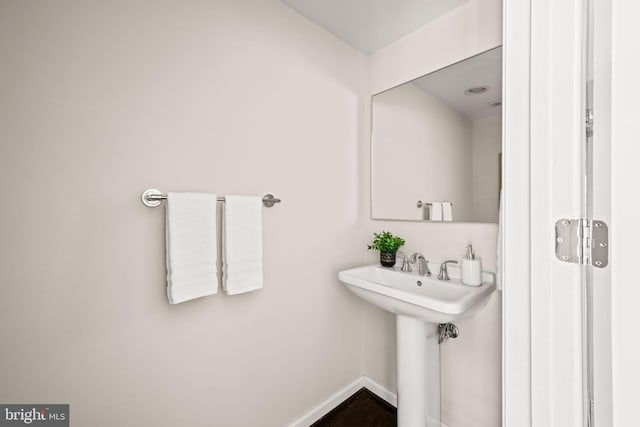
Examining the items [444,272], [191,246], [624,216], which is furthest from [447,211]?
[191,246]

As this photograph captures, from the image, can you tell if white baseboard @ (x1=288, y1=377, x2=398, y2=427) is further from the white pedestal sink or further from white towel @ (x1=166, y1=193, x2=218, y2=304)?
white towel @ (x1=166, y1=193, x2=218, y2=304)

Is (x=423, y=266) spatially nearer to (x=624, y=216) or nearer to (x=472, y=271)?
(x=472, y=271)

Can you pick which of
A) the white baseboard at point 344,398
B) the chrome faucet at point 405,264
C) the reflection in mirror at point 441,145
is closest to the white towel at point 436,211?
the reflection in mirror at point 441,145

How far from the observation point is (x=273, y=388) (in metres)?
1.45

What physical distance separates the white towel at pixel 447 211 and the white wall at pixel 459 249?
5cm

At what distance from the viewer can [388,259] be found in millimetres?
1737

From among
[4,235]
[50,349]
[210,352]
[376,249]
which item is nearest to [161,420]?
[210,352]

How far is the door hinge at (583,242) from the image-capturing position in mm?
576

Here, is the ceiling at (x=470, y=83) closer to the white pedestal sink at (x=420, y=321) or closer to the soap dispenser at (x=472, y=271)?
the soap dispenser at (x=472, y=271)

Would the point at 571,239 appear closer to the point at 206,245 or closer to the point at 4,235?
the point at 206,245

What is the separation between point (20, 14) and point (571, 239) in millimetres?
1683

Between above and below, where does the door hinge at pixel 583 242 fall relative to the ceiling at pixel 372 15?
below

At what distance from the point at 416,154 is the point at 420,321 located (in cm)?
99

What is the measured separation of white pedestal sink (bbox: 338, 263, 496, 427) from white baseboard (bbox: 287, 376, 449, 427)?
18 cm
